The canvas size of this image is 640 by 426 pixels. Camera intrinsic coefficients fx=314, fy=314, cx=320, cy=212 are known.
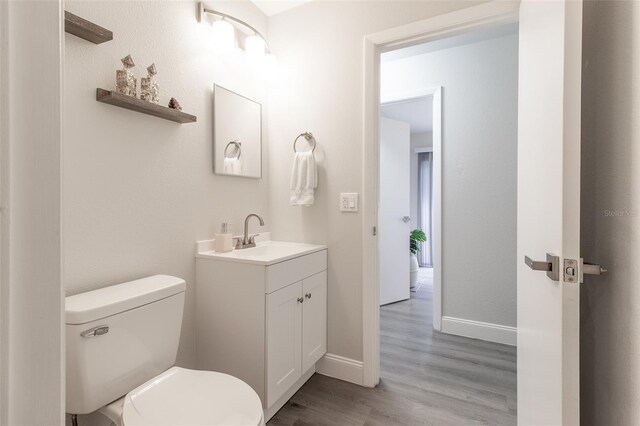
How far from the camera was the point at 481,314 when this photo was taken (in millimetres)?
2537

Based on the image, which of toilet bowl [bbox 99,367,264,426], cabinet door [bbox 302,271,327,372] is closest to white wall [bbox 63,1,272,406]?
toilet bowl [bbox 99,367,264,426]

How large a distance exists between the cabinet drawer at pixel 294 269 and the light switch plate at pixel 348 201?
0.30 meters

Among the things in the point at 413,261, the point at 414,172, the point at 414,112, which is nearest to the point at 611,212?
the point at 413,261

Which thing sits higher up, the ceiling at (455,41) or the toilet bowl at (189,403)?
the ceiling at (455,41)

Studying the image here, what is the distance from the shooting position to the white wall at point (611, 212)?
0.71m

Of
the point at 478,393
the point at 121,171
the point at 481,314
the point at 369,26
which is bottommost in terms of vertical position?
A: the point at 478,393

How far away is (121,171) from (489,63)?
2651 mm

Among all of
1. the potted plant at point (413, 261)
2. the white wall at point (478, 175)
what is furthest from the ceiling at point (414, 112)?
the potted plant at point (413, 261)

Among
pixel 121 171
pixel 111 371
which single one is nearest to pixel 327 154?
pixel 121 171

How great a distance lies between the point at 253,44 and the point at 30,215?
198cm

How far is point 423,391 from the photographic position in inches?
71.4

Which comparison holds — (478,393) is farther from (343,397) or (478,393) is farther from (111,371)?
(111,371)

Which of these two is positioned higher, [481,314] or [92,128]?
[92,128]

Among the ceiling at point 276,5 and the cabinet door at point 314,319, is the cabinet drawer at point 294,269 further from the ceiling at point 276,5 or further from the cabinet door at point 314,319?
the ceiling at point 276,5
